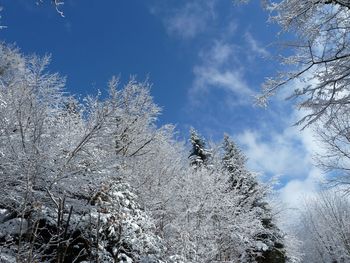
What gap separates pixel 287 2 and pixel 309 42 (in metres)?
0.85

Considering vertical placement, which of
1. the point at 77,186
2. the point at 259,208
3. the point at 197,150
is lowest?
the point at 77,186

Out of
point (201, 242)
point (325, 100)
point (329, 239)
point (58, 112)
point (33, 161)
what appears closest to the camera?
point (325, 100)

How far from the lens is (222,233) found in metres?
17.2

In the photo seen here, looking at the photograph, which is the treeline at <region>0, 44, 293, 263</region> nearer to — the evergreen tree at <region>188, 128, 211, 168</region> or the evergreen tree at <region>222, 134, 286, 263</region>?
the evergreen tree at <region>222, 134, 286, 263</region>

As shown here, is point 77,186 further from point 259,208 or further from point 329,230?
point 329,230

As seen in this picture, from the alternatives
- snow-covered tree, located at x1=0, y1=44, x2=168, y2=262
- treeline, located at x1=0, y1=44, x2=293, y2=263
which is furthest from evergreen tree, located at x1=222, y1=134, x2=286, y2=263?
snow-covered tree, located at x1=0, y1=44, x2=168, y2=262

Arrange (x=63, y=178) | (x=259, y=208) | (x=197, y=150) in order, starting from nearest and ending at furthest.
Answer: (x=63, y=178), (x=259, y=208), (x=197, y=150)

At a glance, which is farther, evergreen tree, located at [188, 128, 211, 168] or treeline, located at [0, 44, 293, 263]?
evergreen tree, located at [188, 128, 211, 168]

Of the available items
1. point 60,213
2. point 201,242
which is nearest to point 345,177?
point 201,242

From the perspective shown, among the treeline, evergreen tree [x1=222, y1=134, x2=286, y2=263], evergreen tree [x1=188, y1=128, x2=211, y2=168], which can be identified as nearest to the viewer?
the treeline

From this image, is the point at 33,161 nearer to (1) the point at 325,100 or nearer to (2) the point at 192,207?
(1) the point at 325,100

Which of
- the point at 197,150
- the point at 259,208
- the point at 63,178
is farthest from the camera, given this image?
the point at 197,150

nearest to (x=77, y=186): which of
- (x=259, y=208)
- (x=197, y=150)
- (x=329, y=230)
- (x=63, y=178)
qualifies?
(x=63, y=178)

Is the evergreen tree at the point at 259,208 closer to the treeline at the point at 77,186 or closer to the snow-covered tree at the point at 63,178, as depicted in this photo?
the treeline at the point at 77,186
